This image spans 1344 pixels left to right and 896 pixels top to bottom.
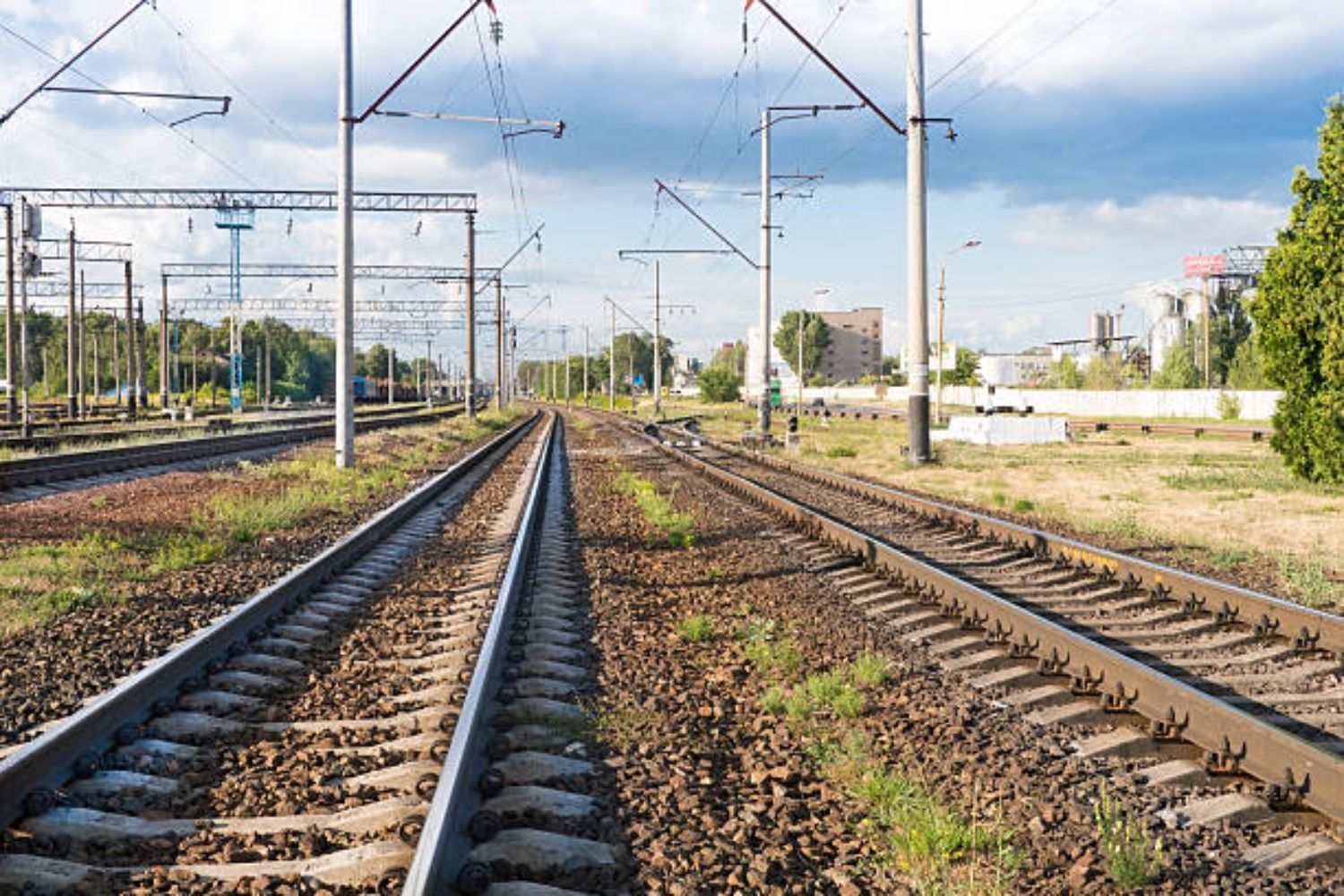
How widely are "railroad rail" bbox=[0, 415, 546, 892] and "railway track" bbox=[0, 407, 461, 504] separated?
41.5ft

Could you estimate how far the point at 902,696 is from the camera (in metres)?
6.91

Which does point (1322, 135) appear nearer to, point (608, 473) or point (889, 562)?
point (889, 562)

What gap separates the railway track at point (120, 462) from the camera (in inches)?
845

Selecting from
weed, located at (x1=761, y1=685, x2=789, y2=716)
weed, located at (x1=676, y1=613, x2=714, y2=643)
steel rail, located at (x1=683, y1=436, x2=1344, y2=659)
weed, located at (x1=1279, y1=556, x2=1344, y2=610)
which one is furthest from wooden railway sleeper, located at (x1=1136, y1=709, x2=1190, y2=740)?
weed, located at (x1=1279, y1=556, x2=1344, y2=610)

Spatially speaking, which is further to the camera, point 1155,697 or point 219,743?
point 1155,697

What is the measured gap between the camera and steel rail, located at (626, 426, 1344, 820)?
4.80 meters

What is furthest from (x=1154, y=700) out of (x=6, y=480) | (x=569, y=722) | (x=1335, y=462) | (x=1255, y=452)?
(x=1255, y=452)

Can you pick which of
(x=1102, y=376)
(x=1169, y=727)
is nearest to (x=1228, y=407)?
(x=1102, y=376)

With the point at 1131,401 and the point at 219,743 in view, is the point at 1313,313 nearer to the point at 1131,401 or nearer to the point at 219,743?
the point at 219,743

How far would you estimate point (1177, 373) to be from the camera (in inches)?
3602

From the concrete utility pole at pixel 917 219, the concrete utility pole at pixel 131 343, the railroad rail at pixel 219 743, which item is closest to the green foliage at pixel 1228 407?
the concrete utility pole at pixel 917 219

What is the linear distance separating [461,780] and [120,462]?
81.0 feet

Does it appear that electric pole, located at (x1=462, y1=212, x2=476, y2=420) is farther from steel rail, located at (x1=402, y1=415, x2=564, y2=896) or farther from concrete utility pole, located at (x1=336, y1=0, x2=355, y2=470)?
steel rail, located at (x1=402, y1=415, x2=564, y2=896)

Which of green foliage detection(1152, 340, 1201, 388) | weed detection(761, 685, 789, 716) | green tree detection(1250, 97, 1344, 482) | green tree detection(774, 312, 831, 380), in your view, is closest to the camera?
weed detection(761, 685, 789, 716)
